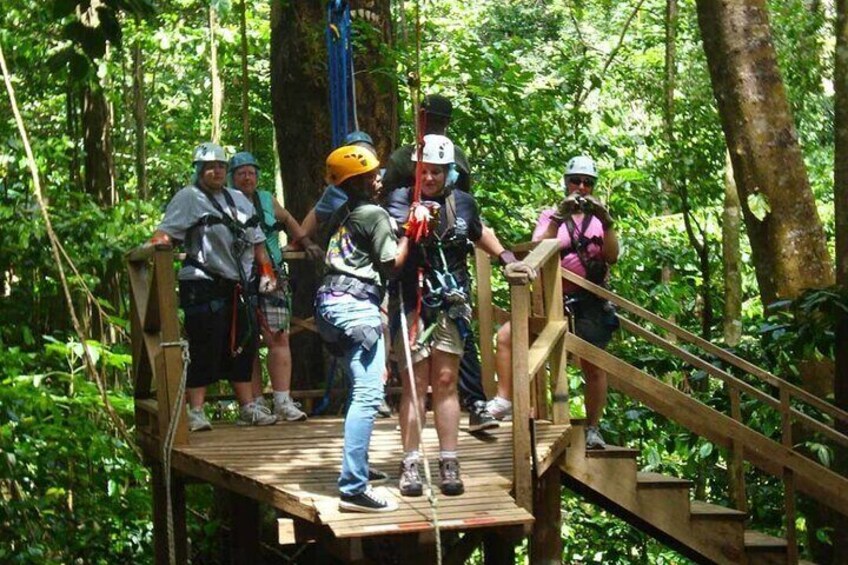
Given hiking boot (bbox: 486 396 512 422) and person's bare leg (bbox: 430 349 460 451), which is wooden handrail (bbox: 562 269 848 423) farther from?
person's bare leg (bbox: 430 349 460 451)

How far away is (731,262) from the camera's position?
11930 mm

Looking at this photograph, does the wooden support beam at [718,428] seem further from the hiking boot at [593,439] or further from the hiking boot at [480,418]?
the hiking boot at [480,418]

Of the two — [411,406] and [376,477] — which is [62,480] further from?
[411,406]

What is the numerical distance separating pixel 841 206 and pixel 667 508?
5.95ft

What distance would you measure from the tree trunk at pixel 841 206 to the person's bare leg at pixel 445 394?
187 cm

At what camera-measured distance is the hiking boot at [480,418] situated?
6590 mm

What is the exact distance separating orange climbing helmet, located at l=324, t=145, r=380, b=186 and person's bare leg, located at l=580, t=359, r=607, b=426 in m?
2.17

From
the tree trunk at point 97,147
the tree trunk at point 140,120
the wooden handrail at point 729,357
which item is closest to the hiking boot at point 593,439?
the wooden handrail at point 729,357

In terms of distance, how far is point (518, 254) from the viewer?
24.8 ft

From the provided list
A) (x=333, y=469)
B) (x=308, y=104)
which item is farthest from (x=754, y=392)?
(x=308, y=104)

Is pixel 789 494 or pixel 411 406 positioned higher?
pixel 411 406

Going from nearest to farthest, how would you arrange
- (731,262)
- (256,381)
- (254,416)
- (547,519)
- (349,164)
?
1. (349,164)
2. (547,519)
3. (254,416)
4. (256,381)
5. (731,262)

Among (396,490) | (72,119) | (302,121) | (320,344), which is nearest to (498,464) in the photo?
(396,490)

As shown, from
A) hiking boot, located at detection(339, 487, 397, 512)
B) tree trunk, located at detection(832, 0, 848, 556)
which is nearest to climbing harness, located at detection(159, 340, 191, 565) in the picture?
hiking boot, located at detection(339, 487, 397, 512)
